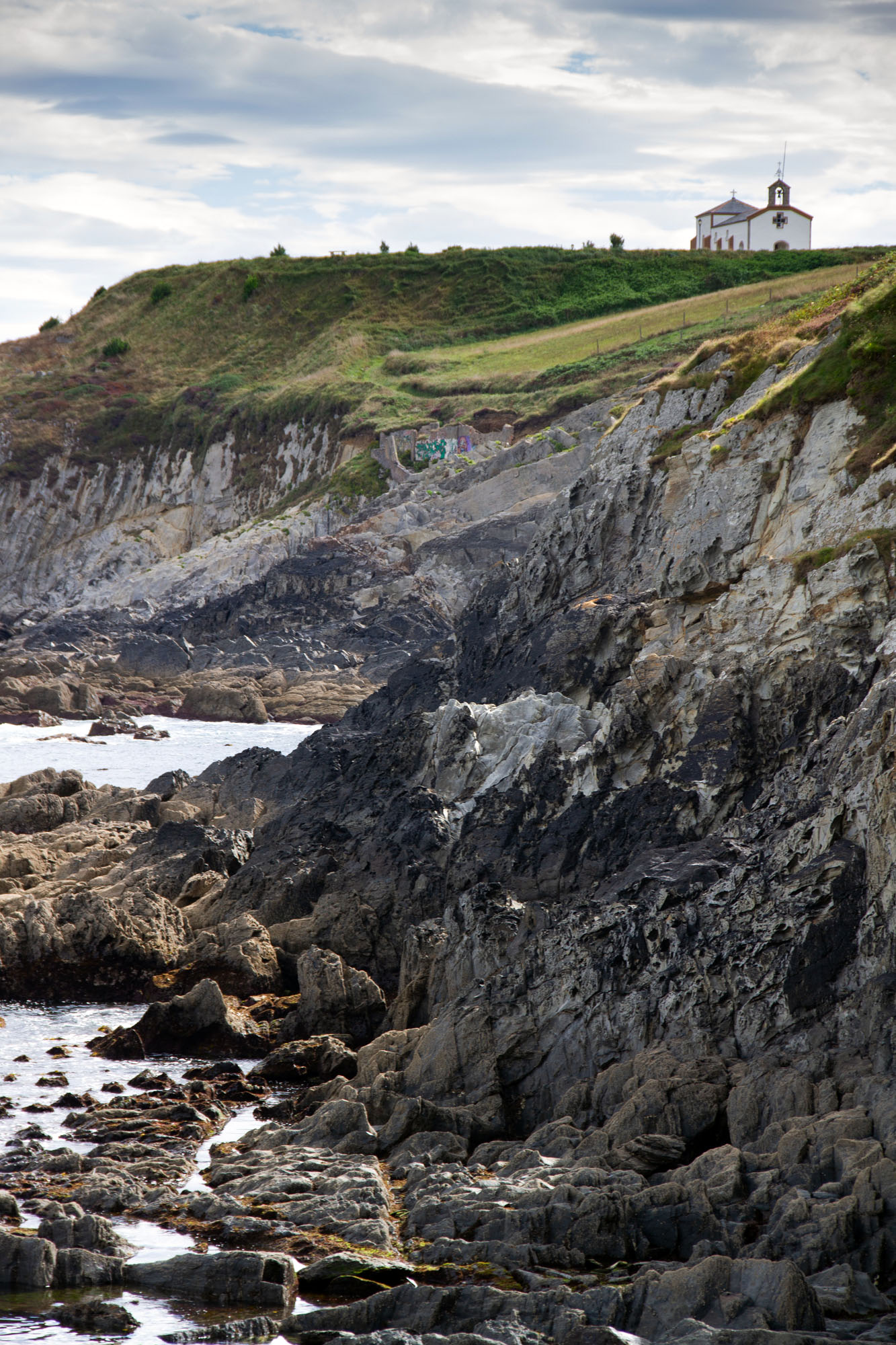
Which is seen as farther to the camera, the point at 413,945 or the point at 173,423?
the point at 173,423

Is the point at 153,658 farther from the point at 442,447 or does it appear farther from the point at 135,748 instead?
the point at 442,447

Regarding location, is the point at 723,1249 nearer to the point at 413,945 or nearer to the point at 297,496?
the point at 413,945

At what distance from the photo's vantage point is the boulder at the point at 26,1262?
14367 millimetres

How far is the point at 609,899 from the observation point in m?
22.1

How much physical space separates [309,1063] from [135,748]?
31.6 m

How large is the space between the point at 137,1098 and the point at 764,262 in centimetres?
8838

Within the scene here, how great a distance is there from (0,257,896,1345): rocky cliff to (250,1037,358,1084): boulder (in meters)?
0.08

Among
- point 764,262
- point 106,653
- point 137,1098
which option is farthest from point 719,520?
point 764,262

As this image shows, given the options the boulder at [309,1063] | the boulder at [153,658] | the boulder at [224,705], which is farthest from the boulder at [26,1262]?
the boulder at [153,658]

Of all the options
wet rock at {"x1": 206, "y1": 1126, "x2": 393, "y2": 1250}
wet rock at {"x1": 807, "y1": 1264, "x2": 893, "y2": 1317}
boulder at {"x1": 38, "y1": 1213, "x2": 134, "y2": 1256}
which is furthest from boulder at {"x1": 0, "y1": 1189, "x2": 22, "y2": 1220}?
wet rock at {"x1": 807, "y1": 1264, "x2": 893, "y2": 1317}

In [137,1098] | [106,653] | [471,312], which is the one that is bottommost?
[137,1098]

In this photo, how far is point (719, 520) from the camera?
3288 cm

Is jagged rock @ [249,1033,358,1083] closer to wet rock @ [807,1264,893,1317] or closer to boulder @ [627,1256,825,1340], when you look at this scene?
boulder @ [627,1256,825,1340]

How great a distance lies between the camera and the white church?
101 metres
